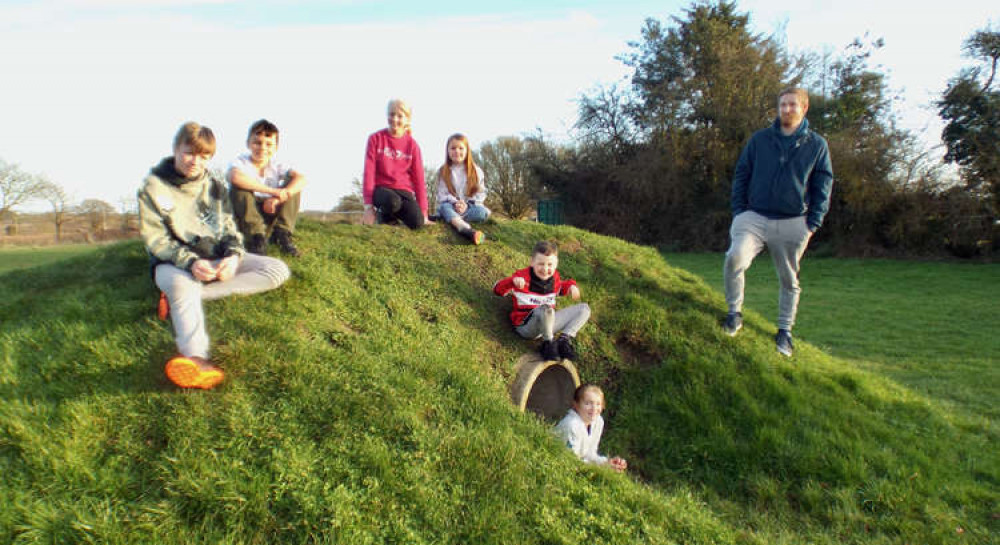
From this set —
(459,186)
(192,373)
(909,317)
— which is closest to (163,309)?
(192,373)

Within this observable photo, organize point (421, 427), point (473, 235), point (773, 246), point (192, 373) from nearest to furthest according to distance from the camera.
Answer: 1. point (192, 373)
2. point (421, 427)
3. point (773, 246)
4. point (473, 235)

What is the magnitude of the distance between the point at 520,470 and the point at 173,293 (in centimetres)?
249

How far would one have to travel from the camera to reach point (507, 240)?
7.20 metres

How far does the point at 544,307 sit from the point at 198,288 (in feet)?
8.99

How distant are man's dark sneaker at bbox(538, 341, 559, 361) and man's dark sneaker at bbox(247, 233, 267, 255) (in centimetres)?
258

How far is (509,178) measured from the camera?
33.3m

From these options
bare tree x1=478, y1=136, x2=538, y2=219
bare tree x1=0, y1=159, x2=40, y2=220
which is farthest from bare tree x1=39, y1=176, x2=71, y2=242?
bare tree x1=478, y1=136, x2=538, y2=219

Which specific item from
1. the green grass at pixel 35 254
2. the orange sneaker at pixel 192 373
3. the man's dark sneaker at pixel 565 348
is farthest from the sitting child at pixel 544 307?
the green grass at pixel 35 254

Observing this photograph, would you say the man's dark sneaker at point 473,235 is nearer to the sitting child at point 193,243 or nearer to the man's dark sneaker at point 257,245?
the man's dark sneaker at point 257,245

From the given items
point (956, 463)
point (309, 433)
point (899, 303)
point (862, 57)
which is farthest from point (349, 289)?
point (862, 57)

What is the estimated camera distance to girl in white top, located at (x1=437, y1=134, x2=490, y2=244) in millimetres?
6926

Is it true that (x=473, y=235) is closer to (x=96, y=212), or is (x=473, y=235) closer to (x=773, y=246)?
(x=773, y=246)

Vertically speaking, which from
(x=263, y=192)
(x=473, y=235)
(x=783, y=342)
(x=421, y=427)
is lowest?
(x=421, y=427)

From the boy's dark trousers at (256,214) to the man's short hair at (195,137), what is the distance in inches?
39.0
